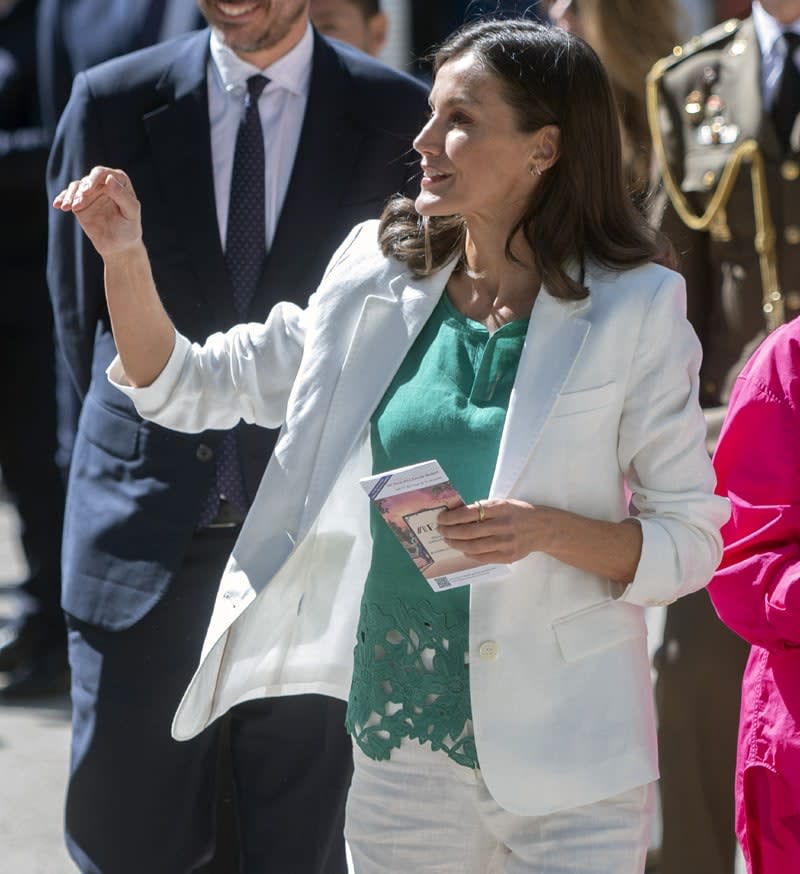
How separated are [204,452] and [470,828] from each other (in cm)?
116

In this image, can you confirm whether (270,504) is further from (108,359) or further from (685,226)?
(685,226)

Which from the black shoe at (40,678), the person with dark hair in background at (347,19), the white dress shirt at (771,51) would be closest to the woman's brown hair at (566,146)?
the white dress shirt at (771,51)

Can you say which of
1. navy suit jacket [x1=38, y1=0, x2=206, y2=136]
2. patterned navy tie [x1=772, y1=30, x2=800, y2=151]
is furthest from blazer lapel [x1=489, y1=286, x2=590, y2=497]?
navy suit jacket [x1=38, y1=0, x2=206, y2=136]

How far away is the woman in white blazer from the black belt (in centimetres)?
74

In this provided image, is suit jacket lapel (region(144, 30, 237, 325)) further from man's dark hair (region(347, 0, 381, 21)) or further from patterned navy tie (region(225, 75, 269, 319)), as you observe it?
man's dark hair (region(347, 0, 381, 21))

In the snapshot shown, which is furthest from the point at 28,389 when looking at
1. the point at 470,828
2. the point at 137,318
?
the point at 470,828

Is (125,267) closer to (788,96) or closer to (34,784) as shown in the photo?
(788,96)

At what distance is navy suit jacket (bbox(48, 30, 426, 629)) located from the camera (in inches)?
147

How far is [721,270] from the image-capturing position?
4086mm

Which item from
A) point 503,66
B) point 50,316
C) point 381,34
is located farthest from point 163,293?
point 50,316

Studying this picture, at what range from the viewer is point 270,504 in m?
3.00

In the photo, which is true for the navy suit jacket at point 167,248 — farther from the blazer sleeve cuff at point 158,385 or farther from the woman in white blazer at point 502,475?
the woman in white blazer at point 502,475

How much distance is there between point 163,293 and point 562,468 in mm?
1273

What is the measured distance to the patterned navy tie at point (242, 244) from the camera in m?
3.76
